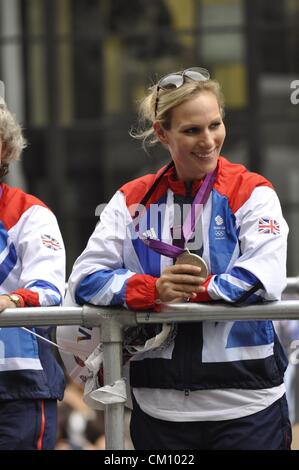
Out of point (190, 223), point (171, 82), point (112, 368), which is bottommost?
point (112, 368)

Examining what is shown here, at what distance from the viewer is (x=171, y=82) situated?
398 cm

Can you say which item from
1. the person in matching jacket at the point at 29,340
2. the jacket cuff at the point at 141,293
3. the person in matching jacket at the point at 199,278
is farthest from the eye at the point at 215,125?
the person in matching jacket at the point at 29,340

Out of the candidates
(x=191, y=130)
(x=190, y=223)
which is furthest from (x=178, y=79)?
(x=190, y=223)

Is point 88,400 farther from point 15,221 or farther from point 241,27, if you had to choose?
point 241,27

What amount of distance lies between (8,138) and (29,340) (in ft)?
2.68

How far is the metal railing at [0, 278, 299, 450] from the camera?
3.58 m

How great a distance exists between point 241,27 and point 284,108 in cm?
168

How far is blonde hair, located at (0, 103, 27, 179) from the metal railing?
90 cm

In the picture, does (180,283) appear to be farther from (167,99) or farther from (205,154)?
(167,99)

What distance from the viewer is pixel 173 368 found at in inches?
149

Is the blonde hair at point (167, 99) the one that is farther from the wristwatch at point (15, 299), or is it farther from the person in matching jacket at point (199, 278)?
the wristwatch at point (15, 299)

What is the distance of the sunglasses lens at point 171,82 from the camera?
397 cm

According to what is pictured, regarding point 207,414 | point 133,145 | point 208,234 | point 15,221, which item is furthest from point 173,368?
point 133,145

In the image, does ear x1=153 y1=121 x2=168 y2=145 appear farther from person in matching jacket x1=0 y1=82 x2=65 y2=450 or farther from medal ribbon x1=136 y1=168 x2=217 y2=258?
person in matching jacket x1=0 y1=82 x2=65 y2=450
